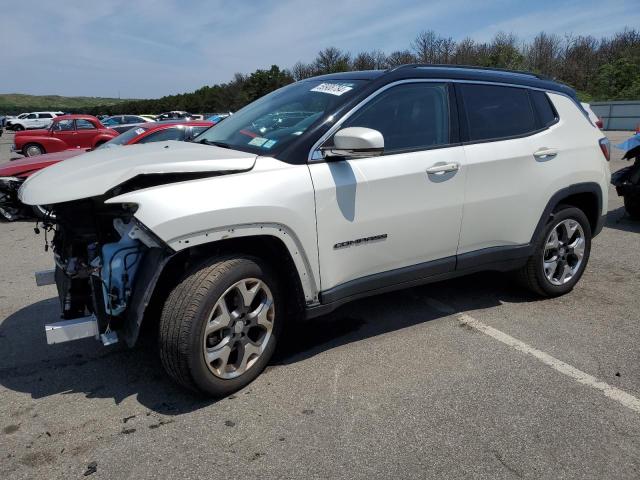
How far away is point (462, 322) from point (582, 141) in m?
1.88

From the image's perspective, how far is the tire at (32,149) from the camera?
17.6 metres

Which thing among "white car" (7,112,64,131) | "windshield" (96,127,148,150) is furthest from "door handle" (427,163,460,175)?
"white car" (7,112,64,131)

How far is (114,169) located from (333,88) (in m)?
1.61

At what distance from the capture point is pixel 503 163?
3963mm

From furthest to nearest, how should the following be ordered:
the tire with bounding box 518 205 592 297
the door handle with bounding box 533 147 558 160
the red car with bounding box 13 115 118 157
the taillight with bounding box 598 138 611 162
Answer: the red car with bounding box 13 115 118 157 → the taillight with bounding box 598 138 611 162 → the tire with bounding box 518 205 592 297 → the door handle with bounding box 533 147 558 160

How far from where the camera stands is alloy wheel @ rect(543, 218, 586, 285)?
4.52 metres

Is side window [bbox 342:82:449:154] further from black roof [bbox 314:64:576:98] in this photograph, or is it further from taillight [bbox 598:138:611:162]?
taillight [bbox 598:138:611:162]

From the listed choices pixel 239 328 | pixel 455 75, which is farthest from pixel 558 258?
pixel 239 328

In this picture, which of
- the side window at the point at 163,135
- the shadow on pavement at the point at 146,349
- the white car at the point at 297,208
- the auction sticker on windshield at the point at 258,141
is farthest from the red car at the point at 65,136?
the auction sticker on windshield at the point at 258,141

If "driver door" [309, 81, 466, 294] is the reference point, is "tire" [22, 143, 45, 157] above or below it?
above

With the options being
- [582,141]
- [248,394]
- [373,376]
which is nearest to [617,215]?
[582,141]

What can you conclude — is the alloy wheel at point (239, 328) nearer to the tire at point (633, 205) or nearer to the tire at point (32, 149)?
the tire at point (633, 205)

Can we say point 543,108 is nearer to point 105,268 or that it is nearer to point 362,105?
point 362,105

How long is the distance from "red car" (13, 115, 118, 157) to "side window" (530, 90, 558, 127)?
1676 cm
